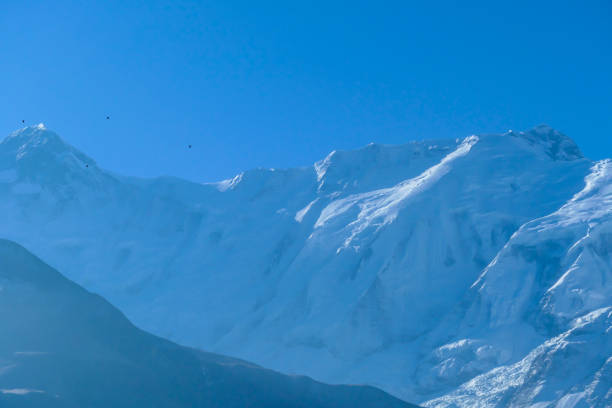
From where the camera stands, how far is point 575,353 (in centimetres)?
13862

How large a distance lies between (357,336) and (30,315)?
7334 centimetres

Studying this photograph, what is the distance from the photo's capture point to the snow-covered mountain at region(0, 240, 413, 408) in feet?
303

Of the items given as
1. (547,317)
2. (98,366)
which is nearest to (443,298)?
(547,317)

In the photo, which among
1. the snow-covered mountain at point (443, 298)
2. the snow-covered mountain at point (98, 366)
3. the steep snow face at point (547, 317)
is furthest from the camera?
the snow-covered mountain at point (443, 298)

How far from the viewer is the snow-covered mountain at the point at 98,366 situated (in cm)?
9238

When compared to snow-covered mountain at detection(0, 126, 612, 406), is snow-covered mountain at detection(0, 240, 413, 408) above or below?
below

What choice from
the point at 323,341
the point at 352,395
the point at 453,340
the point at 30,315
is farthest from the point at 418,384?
the point at 30,315

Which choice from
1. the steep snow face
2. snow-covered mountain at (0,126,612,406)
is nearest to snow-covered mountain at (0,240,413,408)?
the steep snow face

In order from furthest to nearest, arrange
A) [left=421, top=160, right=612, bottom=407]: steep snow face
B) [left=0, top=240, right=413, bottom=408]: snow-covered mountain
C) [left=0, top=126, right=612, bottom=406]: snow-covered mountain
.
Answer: [left=0, top=126, right=612, bottom=406]: snow-covered mountain
[left=421, top=160, right=612, bottom=407]: steep snow face
[left=0, top=240, right=413, bottom=408]: snow-covered mountain

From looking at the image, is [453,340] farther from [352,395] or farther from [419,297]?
[352,395]

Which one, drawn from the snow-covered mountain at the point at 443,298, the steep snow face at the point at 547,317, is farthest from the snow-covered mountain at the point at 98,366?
the snow-covered mountain at the point at 443,298

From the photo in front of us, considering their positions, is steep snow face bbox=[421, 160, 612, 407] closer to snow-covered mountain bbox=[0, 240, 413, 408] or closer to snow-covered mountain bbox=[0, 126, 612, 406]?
snow-covered mountain bbox=[0, 126, 612, 406]

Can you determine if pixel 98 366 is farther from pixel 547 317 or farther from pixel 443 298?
pixel 443 298

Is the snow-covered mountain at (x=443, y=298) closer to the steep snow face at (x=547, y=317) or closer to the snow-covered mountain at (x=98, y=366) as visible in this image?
the steep snow face at (x=547, y=317)
